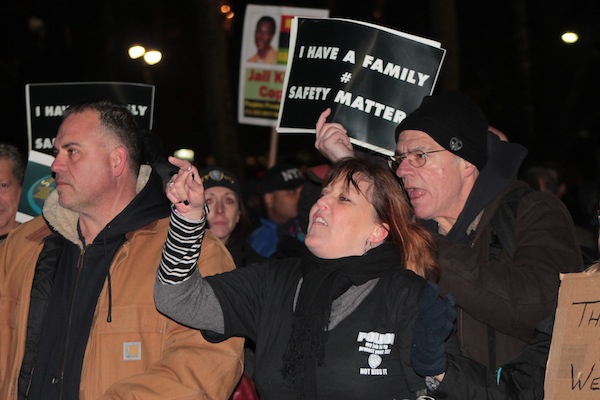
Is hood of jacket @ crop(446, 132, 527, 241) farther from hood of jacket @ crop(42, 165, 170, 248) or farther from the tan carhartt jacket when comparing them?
hood of jacket @ crop(42, 165, 170, 248)

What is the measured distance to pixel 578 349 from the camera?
12.3 feet

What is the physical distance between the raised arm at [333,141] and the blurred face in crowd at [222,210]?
225cm

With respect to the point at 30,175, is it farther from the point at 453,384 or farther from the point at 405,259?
the point at 453,384

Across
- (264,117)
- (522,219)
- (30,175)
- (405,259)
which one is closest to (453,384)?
(405,259)

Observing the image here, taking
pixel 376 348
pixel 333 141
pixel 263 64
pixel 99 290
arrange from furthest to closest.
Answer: pixel 263 64 → pixel 333 141 → pixel 99 290 → pixel 376 348

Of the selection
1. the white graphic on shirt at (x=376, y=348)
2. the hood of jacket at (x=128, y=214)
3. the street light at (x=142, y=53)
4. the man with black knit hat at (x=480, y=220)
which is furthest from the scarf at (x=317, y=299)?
the street light at (x=142, y=53)

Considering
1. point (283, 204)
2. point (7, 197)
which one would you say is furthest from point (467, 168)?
point (283, 204)

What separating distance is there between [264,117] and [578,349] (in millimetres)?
7631

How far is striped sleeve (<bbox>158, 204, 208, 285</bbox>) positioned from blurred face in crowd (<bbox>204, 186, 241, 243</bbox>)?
3.18 metres

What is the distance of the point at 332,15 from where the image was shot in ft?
96.4

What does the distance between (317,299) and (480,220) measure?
3.25ft

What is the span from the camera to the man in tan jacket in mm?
4621

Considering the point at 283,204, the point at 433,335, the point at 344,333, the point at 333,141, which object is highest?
the point at 333,141

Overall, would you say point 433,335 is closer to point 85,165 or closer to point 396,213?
point 396,213
